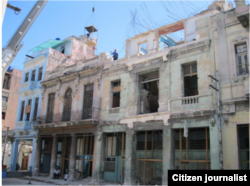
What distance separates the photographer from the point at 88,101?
20750 millimetres

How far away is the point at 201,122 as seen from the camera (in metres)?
14.0

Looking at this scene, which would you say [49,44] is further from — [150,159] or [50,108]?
[150,159]

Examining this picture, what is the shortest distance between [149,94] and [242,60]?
6.67 meters

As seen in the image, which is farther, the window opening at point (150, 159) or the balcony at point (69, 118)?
the balcony at point (69, 118)

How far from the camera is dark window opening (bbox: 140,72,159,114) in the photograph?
56.9 feet

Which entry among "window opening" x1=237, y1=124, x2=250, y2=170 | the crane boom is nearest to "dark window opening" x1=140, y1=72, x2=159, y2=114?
"window opening" x1=237, y1=124, x2=250, y2=170

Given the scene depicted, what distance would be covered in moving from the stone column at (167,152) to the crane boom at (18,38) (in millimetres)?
9179

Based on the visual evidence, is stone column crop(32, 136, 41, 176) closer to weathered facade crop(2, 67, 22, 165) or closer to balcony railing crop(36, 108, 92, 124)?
balcony railing crop(36, 108, 92, 124)

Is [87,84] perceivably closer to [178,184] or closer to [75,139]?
[75,139]

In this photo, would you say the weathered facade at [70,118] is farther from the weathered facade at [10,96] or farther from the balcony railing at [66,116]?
the weathered facade at [10,96]

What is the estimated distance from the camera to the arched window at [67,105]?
860 inches

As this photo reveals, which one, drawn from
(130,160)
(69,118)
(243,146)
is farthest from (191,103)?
(69,118)

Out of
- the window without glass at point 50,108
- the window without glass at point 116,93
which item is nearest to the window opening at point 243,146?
the window without glass at point 116,93

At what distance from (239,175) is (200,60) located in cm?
867
